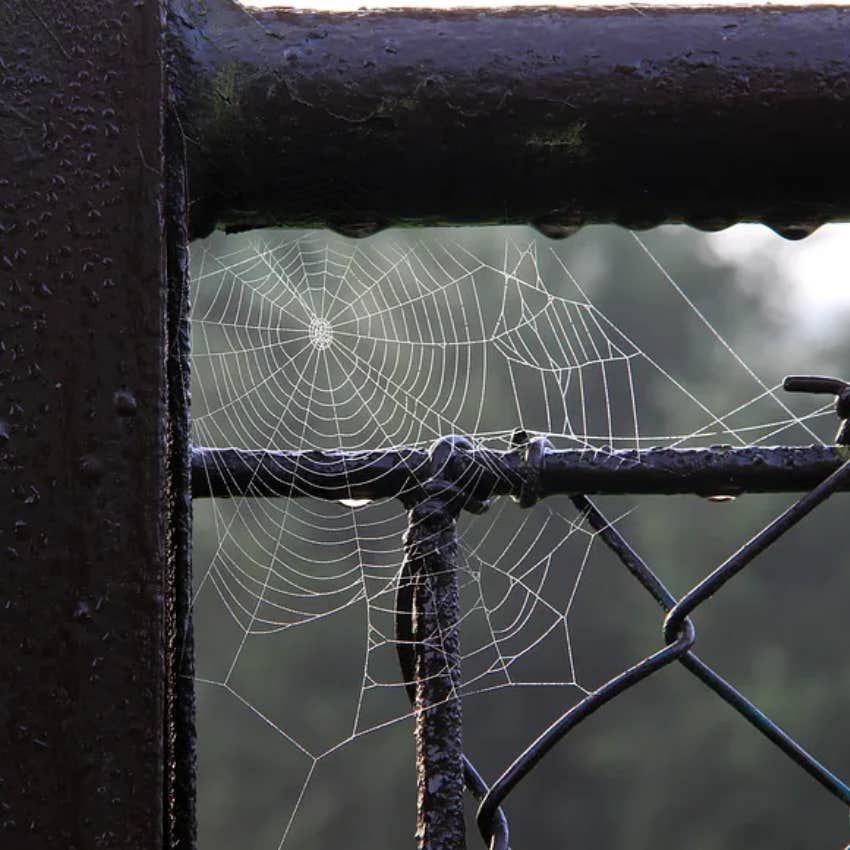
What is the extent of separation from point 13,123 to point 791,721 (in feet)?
40.3

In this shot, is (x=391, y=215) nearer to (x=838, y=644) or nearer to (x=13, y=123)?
(x=13, y=123)

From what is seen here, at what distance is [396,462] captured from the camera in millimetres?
501

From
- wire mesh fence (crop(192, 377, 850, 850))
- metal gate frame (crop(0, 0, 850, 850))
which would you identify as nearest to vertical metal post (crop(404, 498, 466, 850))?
wire mesh fence (crop(192, 377, 850, 850))

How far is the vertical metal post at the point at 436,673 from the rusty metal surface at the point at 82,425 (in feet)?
0.44

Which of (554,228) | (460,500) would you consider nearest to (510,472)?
(460,500)

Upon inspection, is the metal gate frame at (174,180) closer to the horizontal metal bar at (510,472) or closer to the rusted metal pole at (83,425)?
the rusted metal pole at (83,425)

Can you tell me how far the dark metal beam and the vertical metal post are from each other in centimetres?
17

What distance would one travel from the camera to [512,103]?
1.05 ft

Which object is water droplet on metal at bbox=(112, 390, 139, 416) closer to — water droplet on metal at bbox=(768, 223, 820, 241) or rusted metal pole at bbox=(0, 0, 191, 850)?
rusted metal pole at bbox=(0, 0, 191, 850)

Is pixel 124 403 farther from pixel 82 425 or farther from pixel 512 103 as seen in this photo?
pixel 512 103

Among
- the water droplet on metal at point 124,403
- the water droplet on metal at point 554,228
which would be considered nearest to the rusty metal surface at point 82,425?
the water droplet on metal at point 124,403

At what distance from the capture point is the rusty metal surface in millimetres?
300

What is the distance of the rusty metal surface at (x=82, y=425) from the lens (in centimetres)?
30

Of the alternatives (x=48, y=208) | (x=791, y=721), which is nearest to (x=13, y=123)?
(x=48, y=208)
